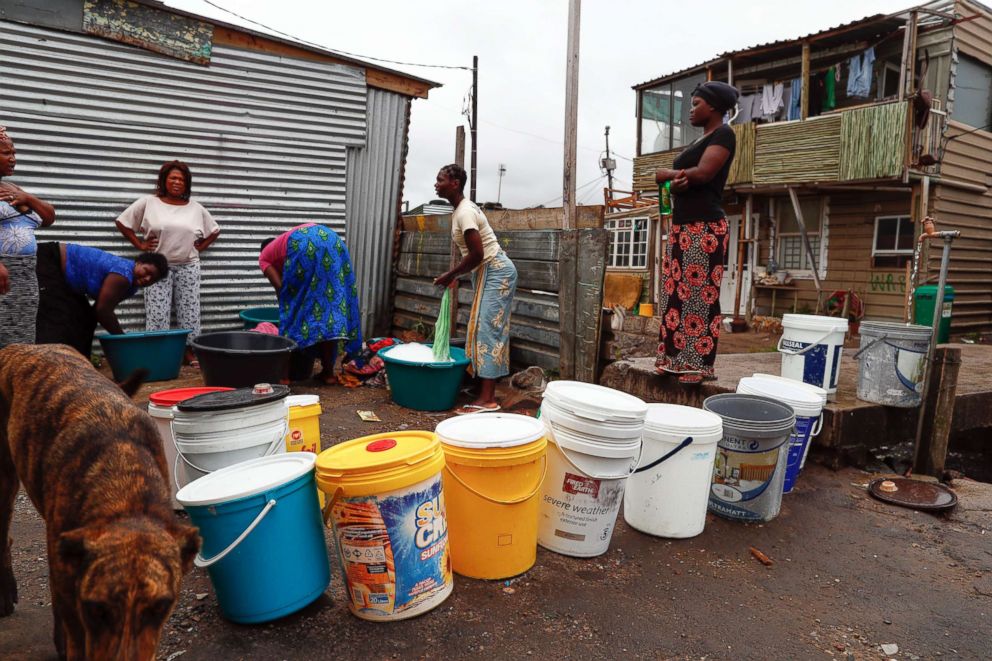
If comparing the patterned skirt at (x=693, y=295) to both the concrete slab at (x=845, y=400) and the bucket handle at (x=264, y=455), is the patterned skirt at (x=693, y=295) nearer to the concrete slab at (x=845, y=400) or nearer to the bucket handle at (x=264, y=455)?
the concrete slab at (x=845, y=400)

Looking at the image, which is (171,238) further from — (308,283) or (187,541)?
(187,541)

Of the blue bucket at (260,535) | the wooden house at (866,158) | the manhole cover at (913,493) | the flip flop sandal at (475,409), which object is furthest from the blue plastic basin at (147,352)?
the wooden house at (866,158)

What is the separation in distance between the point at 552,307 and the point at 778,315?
968 cm

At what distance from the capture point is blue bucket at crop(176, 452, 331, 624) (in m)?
1.99

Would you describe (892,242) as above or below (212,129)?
below

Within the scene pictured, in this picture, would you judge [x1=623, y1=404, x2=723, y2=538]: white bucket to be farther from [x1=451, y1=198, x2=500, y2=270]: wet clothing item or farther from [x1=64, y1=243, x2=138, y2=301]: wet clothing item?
[x1=64, y1=243, x2=138, y2=301]: wet clothing item

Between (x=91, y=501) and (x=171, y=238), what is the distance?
5.32 meters

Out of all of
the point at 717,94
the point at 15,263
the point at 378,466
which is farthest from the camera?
the point at 15,263

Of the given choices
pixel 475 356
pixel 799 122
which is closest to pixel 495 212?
pixel 475 356

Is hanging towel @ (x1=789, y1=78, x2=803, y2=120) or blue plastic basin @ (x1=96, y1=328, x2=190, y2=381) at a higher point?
hanging towel @ (x1=789, y1=78, x2=803, y2=120)

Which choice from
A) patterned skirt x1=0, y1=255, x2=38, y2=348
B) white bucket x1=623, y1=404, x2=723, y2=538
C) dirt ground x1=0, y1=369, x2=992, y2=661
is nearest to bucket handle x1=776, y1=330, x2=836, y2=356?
dirt ground x1=0, y1=369, x2=992, y2=661

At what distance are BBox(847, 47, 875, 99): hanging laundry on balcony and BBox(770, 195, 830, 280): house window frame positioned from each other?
2109 mm

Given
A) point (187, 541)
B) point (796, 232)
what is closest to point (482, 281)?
point (187, 541)

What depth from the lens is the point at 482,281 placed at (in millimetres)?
5160
